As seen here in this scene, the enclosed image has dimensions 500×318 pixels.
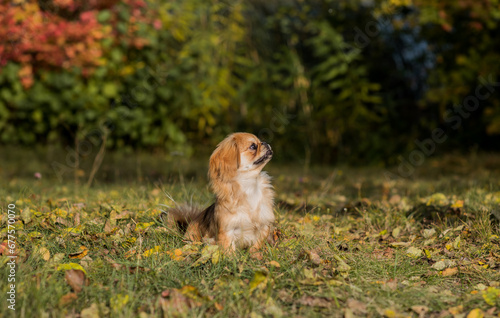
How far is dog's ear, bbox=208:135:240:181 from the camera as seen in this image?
3285mm

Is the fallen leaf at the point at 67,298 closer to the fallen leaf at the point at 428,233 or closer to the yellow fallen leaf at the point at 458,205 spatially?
the fallen leaf at the point at 428,233

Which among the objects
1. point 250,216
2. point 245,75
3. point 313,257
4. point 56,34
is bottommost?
point 313,257

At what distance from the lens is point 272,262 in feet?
9.41

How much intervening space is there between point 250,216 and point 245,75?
6.93 meters

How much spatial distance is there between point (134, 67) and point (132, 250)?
593 cm

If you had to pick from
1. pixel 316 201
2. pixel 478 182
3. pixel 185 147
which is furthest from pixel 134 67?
pixel 478 182

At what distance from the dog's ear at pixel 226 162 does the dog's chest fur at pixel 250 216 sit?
10cm

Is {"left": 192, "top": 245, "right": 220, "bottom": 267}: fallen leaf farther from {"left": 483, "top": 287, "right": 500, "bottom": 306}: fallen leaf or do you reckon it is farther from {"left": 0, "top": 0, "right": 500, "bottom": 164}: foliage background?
{"left": 0, "top": 0, "right": 500, "bottom": 164}: foliage background

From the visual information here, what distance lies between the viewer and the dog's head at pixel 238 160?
3.29 m

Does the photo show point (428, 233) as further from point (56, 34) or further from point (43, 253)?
point (56, 34)

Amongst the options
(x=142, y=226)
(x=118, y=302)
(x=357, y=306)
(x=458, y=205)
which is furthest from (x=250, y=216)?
(x=458, y=205)

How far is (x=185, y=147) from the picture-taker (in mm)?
9023

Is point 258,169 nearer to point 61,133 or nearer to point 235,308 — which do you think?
point 235,308

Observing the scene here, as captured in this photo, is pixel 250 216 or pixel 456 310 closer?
pixel 456 310
